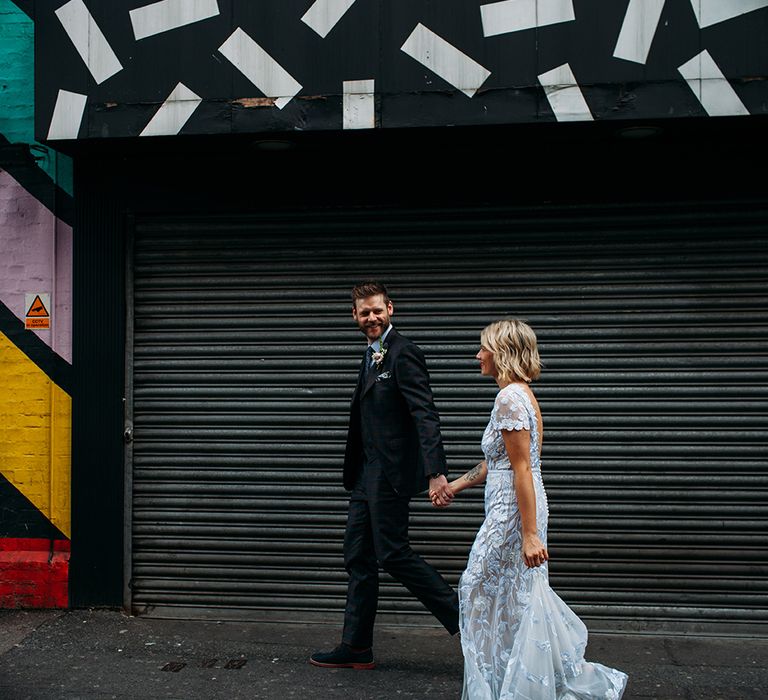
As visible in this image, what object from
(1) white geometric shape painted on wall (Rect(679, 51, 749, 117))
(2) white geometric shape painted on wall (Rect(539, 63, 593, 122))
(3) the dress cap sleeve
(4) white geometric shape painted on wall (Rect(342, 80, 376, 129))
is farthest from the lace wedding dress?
(1) white geometric shape painted on wall (Rect(679, 51, 749, 117))

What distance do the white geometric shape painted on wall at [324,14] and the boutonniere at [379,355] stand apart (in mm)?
2081

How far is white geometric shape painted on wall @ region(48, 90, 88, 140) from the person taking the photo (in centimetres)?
632

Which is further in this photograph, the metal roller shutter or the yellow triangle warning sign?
the yellow triangle warning sign

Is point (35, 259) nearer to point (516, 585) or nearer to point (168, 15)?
point (168, 15)

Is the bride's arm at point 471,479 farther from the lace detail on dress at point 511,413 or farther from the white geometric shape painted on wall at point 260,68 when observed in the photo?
the white geometric shape painted on wall at point 260,68

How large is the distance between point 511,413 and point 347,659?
2.01m

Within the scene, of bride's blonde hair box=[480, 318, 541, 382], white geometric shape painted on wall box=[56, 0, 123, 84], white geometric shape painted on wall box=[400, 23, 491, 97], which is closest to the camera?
bride's blonde hair box=[480, 318, 541, 382]

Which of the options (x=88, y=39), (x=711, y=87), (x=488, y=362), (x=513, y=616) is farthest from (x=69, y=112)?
(x=513, y=616)

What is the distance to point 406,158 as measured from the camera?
22.3 ft

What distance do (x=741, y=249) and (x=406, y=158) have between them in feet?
7.78

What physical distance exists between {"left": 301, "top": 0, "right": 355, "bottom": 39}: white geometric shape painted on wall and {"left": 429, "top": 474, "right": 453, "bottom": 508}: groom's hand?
2.93 m

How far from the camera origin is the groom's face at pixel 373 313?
18.2 ft

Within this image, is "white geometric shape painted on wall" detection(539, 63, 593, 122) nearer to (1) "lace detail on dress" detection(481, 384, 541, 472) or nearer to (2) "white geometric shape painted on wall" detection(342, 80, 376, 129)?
(2) "white geometric shape painted on wall" detection(342, 80, 376, 129)

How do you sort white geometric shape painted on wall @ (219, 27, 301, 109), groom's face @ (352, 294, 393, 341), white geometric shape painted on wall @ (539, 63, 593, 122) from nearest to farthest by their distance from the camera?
1. groom's face @ (352, 294, 393, 341)
2. white geometric shape painted on wall @ (539, 63, 593, 122)
3. white geometric shape painted on wall @ (219, 27, 301, 109)
